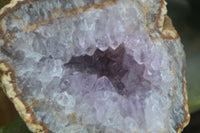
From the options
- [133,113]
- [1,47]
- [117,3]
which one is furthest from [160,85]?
[1,47]

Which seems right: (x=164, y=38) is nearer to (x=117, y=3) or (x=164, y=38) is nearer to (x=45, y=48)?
(x=117, y=3)

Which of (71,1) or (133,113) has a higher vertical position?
(71,1)

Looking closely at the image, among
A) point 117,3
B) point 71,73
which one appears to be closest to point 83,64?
point 71,73

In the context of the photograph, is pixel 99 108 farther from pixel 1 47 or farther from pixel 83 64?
pixel 1 47

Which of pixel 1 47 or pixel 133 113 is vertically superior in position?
pixel 1 47
